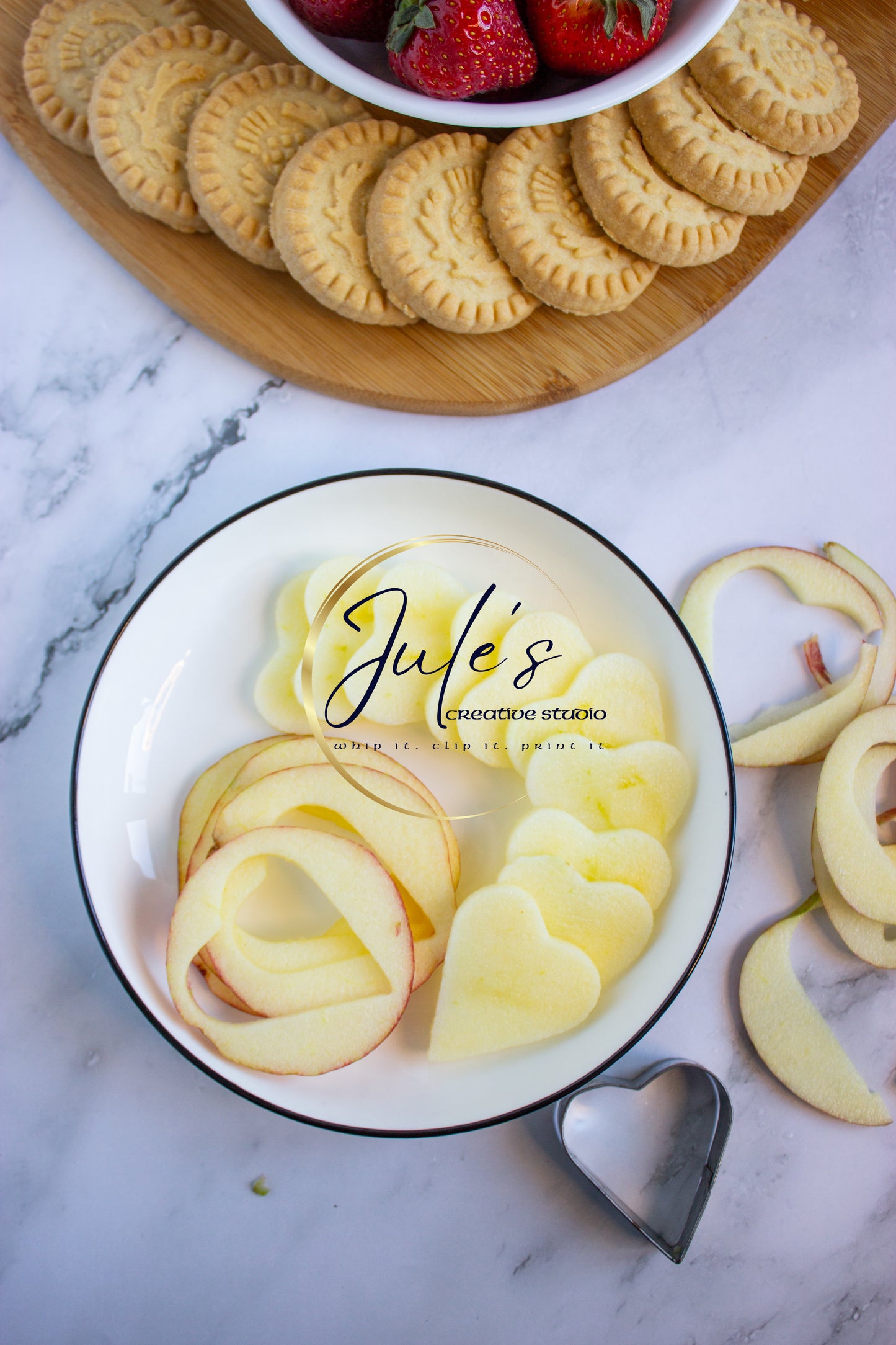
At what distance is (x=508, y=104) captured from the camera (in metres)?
0.85

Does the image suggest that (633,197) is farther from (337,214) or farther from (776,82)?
(337,214)

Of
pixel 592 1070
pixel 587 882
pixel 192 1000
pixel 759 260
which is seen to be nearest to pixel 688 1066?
pixel 592 1070

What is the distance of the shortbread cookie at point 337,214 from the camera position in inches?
36.7

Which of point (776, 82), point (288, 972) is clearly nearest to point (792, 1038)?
point (288, 972)

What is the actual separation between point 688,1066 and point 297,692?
648 mm

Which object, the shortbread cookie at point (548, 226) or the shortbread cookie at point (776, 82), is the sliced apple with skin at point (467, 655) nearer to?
the shortbread cookie at point (548, 226)

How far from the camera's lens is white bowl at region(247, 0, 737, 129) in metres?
0.81

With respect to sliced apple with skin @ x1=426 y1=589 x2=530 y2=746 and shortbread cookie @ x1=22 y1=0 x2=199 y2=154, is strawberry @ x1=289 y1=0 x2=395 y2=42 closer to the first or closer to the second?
shortbread cookie @ x1=22 y1=0 x2=199 y2=154

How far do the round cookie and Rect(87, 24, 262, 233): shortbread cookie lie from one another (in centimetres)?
46

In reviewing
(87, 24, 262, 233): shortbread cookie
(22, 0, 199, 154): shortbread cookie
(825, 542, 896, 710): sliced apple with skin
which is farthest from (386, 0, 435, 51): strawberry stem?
(825, 542, 896, 710): sliced apple with skin

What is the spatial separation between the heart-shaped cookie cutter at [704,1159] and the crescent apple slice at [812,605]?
39 centimetres

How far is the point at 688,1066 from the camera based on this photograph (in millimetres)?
1049

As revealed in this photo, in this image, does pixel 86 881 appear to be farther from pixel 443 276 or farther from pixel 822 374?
→ pixel 822 374

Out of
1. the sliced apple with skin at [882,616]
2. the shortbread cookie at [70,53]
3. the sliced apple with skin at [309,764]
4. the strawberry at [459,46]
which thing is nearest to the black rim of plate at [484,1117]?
the sliced apple with skin at [309,764]
